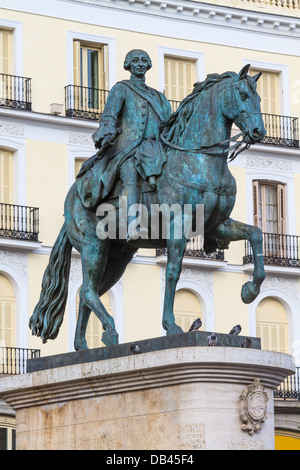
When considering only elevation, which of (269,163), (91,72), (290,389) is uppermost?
(91,72)

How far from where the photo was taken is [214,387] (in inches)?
524

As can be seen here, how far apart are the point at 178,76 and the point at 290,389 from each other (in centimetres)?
819

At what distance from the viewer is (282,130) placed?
38500 mm

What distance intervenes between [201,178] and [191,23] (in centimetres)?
2423

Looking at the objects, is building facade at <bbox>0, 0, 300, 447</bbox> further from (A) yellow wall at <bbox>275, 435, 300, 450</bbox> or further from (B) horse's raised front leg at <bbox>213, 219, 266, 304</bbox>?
(B) horse's raised front leg at <bbox>213, 219, 266, 304</bbox>

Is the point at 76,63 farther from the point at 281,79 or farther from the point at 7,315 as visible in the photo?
the point at 7,315

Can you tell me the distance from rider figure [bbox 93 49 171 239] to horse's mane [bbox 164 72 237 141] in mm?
170

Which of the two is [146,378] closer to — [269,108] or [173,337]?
[173,337]

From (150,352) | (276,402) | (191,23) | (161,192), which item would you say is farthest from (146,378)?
(191,23)

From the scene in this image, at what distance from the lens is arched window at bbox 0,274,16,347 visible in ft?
111

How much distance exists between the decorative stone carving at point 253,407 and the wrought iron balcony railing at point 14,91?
21816mm

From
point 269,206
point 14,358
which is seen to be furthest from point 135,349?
point 269,206

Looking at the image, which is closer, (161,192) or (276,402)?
(161,192)
